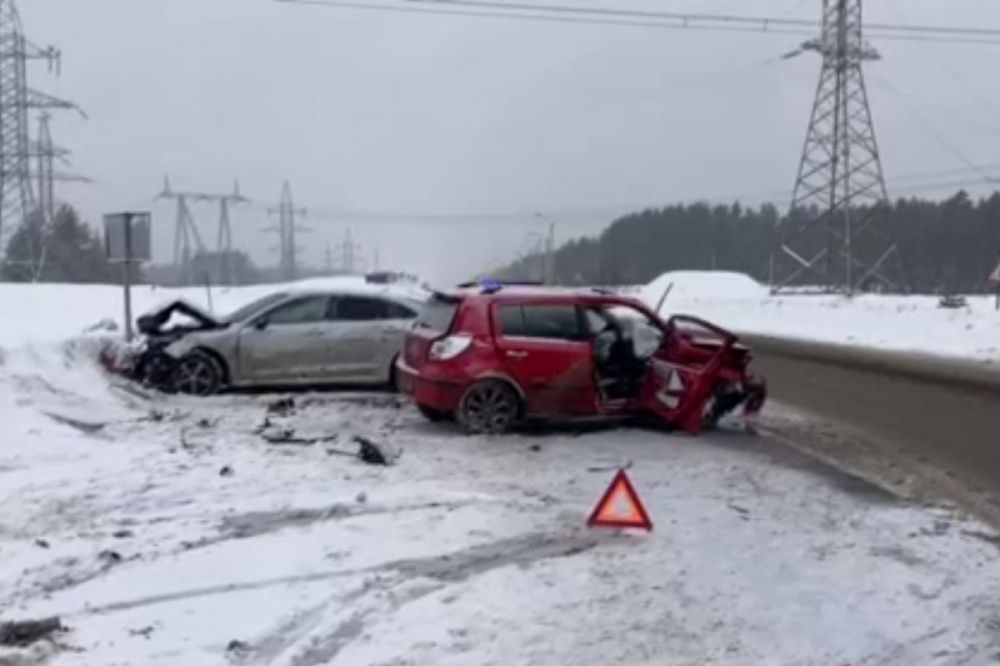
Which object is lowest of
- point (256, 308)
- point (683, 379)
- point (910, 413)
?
point (910, 413)

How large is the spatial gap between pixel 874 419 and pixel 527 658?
32.8ft

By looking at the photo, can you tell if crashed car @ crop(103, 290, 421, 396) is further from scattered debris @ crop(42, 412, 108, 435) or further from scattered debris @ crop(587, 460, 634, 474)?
scattered debris @ crop(587, 460, 634, 474)

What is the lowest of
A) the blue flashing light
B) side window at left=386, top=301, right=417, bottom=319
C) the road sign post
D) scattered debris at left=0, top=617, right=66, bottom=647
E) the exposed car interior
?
scattered debris at left=0, top=617, right=66, bottom=647

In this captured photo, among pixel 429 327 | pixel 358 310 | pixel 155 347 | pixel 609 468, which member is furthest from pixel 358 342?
pixel 609 468

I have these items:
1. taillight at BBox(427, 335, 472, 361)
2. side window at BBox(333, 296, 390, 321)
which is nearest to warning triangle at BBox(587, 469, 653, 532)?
taillight at BBox(427, 335, 472, 361)

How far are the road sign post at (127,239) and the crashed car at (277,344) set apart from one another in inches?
43.6

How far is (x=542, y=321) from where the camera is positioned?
13180 millimetres

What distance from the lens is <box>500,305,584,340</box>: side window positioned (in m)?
13.1

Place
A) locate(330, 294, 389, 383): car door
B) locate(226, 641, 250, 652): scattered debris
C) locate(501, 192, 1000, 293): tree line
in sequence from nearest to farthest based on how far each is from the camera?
locate(226, 641, 250, 652): scattered debris
locate(330, 294, 389, 383): car door
locate(501, 192, 1000, 293): tree line

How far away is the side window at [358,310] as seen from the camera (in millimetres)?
16609

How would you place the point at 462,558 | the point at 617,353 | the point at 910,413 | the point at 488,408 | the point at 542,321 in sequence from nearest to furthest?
the point at 462,558, the point at 488,408, the point at 542,321, the point at 617,353, the point at 910,413

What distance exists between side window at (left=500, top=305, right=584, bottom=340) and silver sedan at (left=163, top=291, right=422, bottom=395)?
3.26 meters

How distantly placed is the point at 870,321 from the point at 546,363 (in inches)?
919

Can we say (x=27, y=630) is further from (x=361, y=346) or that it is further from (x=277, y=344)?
(x=361, y=346)
